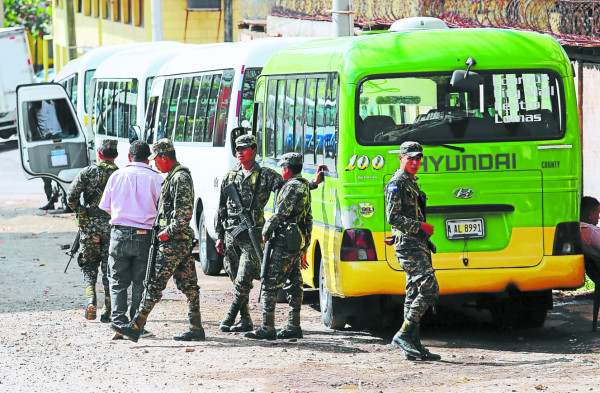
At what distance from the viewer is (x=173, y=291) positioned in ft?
43.7

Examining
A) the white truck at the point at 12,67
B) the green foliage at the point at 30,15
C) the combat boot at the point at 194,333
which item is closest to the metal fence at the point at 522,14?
the combat boot at the point at 194,333

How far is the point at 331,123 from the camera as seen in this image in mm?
10203

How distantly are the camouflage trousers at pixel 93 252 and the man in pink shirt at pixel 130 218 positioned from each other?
115 cm

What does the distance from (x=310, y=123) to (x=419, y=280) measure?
2.36m

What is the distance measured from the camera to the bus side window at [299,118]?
441 inches

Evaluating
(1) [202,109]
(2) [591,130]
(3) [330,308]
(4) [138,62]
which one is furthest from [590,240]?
(4) [138,62]

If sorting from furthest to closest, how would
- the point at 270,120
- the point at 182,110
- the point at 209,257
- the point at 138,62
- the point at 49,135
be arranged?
the point at 49,135, the point at 138,62, the point at 182,110, the point at 209,257, the point at 270,120

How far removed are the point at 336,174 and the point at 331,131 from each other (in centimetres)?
46

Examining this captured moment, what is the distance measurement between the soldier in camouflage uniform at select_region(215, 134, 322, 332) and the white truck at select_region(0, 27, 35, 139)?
77.9ft

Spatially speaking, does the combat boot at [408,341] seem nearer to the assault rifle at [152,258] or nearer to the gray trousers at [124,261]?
the assault rifle at [152,258]

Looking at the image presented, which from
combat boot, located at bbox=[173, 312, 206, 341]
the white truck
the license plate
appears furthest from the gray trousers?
the white truck

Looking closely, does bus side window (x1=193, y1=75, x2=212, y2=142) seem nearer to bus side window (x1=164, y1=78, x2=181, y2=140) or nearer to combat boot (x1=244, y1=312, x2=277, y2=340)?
bus side window (x1=164, y1=78, x2=181, y2=140)

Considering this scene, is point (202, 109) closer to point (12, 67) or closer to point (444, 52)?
point (444, 52)

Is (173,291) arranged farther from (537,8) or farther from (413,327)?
(537,8)
